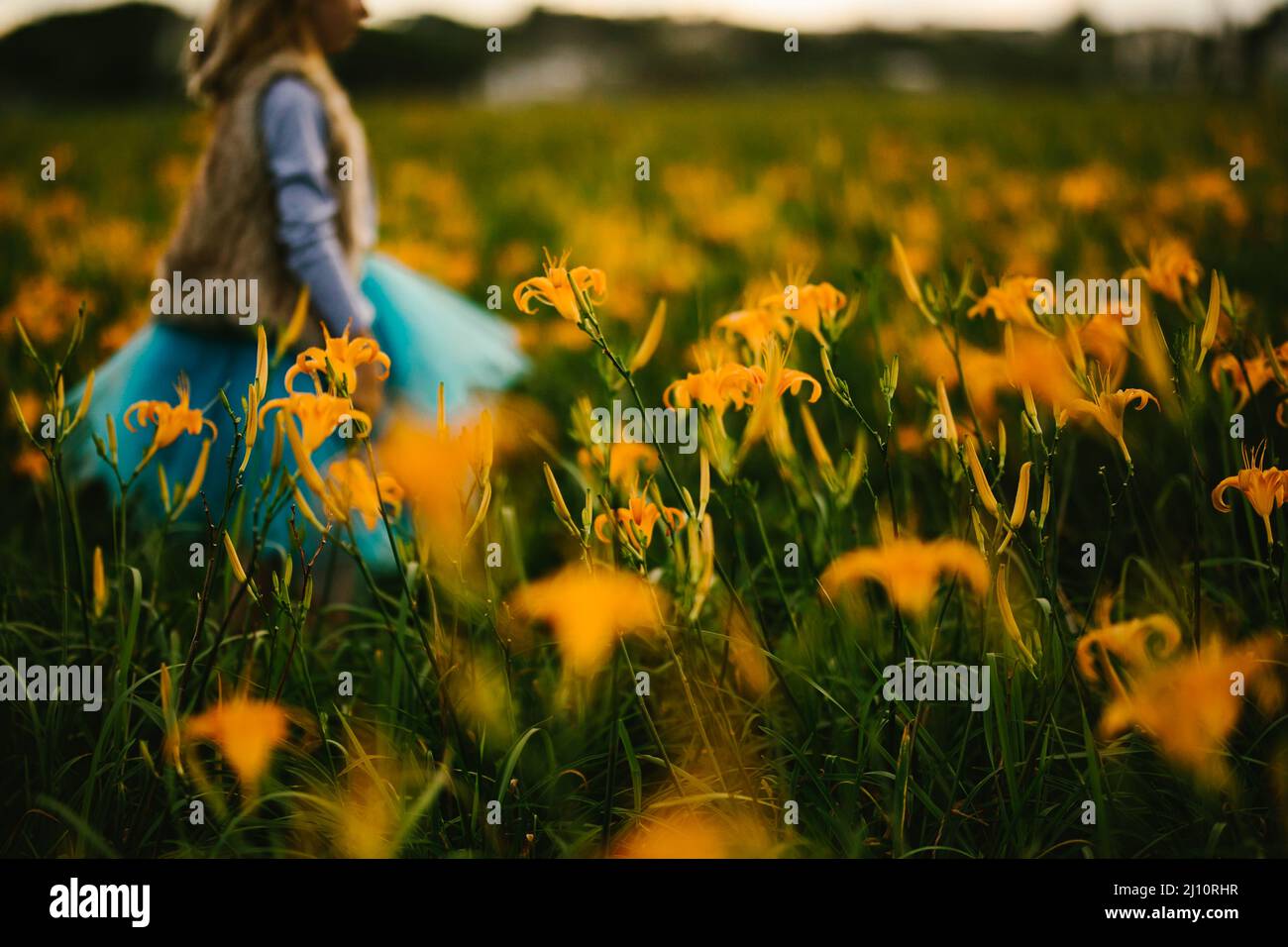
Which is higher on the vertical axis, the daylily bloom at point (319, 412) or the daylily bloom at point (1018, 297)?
the daylily bloom at point (1018, 297)

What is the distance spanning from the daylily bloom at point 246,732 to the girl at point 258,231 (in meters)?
0.68

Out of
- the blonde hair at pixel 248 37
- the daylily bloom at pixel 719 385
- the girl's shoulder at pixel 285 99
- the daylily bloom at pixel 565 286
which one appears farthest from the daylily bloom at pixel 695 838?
the blonde hair at pixel 248 37

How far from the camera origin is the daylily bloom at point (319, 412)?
0.93 meters

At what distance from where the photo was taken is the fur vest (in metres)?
1.73

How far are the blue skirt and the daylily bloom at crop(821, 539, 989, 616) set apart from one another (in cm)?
95

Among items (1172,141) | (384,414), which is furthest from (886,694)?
(1172,141)

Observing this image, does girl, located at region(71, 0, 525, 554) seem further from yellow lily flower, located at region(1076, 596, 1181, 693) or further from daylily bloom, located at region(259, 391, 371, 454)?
yellow lily flower, located at region(1076, 596, 1181, 693)

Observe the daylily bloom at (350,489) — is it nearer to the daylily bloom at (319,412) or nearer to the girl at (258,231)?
the daylily bloom at (319,412)

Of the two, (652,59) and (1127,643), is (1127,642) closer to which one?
(1127,643)

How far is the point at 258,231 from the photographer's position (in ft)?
5.76

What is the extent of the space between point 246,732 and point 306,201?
3.29 ft

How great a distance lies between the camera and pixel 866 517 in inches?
67.7
